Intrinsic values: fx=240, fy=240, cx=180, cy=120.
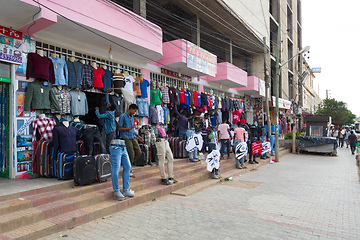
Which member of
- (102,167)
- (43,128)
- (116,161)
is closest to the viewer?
(116,161)

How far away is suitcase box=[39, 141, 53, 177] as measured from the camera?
18.6ft

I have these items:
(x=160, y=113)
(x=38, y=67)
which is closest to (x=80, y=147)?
(x=38, y=67)

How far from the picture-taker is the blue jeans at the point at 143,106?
9383 mm

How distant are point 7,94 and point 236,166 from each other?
8206mm

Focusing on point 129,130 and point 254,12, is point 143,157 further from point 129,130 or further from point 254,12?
point 254,12

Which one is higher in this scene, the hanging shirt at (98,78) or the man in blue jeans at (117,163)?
the hanging shirt at (98,78)

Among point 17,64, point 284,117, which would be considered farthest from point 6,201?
point 284,117

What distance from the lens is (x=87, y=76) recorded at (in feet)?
24.4

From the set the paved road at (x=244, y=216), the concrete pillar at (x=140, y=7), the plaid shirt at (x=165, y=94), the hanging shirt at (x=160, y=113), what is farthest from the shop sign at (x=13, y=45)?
the plaid shirt at (x=165, y=94)

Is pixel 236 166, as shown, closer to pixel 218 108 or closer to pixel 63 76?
pixel 218 108

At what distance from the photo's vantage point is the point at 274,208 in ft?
17.3

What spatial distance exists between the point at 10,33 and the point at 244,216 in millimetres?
6827

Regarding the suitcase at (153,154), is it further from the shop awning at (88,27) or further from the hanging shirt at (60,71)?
the shop awning at (88,27)

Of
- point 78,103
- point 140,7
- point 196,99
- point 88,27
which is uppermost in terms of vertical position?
point 140,7
